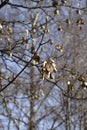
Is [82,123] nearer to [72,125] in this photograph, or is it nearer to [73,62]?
[72,125]

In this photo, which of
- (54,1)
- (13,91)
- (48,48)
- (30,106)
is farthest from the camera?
(30,106)

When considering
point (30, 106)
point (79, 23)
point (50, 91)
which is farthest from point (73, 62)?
point (79, 23)

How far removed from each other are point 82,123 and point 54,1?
9033mm

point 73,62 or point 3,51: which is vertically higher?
point 73,62

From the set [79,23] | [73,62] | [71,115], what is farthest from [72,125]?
[79,23]

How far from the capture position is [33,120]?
14.1 m

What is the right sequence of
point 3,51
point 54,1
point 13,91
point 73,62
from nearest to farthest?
point 54,1 → point 3,51 → point 13,91 → point 73,62

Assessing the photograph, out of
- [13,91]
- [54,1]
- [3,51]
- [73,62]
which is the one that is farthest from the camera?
[73,62]

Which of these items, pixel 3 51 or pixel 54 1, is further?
pixel 3 51

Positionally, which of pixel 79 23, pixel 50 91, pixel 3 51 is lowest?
pixel 3 51

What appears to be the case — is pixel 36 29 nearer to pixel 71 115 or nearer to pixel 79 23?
pixel 79 23

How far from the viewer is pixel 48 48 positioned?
34.6 ft

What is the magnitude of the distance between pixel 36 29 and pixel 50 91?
7.73 m

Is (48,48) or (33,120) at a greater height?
(48,48)
